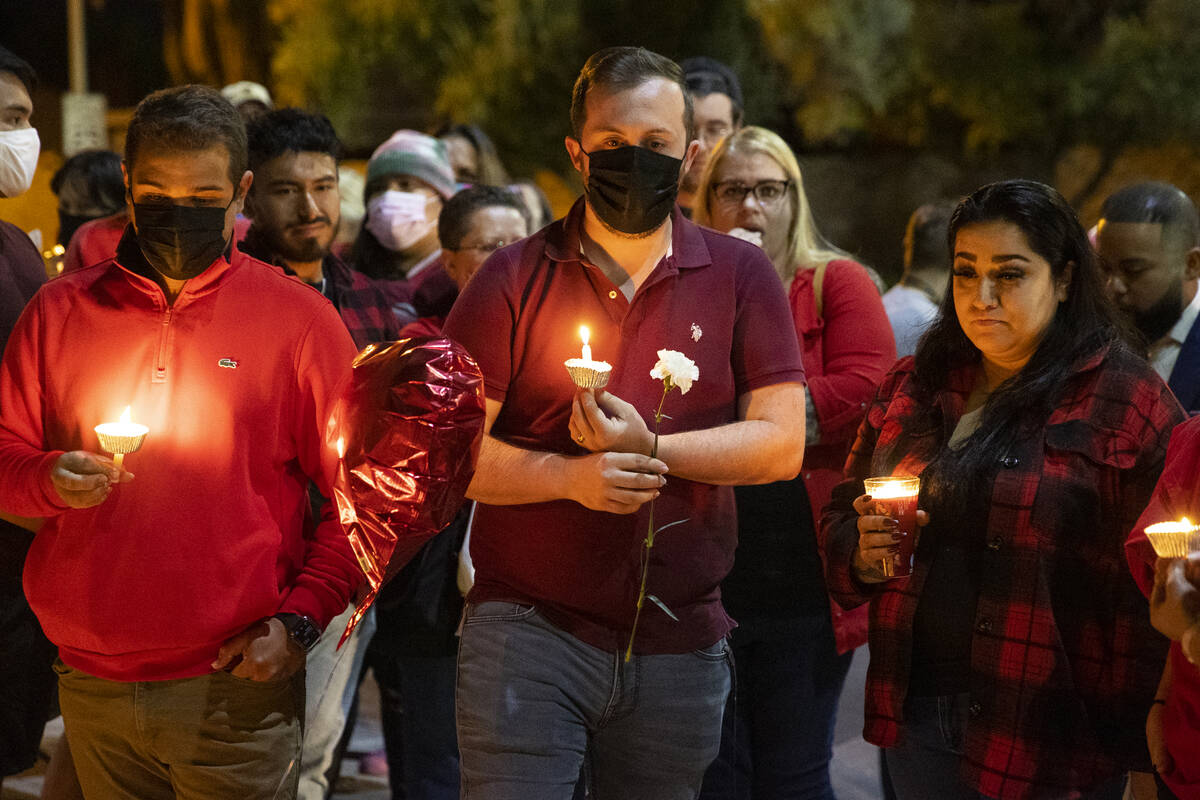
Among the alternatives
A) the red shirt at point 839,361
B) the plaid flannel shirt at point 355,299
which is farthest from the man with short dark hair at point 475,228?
the red shirt at point 839,361

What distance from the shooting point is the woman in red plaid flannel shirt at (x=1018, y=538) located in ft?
11.5

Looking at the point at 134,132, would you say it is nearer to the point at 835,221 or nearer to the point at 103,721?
the point at 103,721

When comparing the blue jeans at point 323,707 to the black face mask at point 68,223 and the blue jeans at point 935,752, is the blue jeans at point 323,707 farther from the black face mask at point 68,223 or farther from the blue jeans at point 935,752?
the black face mask at point 68,223

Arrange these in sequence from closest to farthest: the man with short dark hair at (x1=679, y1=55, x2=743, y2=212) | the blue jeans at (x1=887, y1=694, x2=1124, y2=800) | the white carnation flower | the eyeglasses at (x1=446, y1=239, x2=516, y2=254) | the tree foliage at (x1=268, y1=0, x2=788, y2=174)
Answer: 1. the white carnation flower
2. the blue jeans at (x1=887, y1=694, x2=1124, y2=800)
3. the eyeglasses at (x1=446, y1=239, x2=516, y2=254)
4. the man with short dark hair at (x1=679, y1=55, x2=743, y2=212)
5. the tree foliage at (x1=268, y1=0, x2=788, y2=174)

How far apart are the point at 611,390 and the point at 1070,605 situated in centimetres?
135

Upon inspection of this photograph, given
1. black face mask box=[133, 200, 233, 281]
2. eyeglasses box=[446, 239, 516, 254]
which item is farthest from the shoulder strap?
black face mask box=[133, 200, 233, 281]

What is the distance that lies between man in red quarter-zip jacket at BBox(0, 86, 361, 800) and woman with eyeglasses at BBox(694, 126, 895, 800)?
5.63ft

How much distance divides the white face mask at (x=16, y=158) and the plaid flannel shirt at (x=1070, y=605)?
11.9 ft

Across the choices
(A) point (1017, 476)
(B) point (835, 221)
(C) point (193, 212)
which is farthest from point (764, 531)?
(B) point (835, 221)

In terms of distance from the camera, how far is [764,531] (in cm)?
484

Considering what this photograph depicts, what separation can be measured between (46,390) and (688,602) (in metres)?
1.77

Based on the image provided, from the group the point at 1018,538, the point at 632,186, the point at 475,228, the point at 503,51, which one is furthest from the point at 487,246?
the point at 503,51

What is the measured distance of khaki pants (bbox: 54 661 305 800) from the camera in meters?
3.44

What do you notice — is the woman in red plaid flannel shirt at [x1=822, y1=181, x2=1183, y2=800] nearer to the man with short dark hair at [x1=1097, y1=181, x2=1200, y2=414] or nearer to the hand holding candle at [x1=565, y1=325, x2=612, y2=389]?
the hand holding candle at [x1=565, y1=325, x2=612, y2=389]
